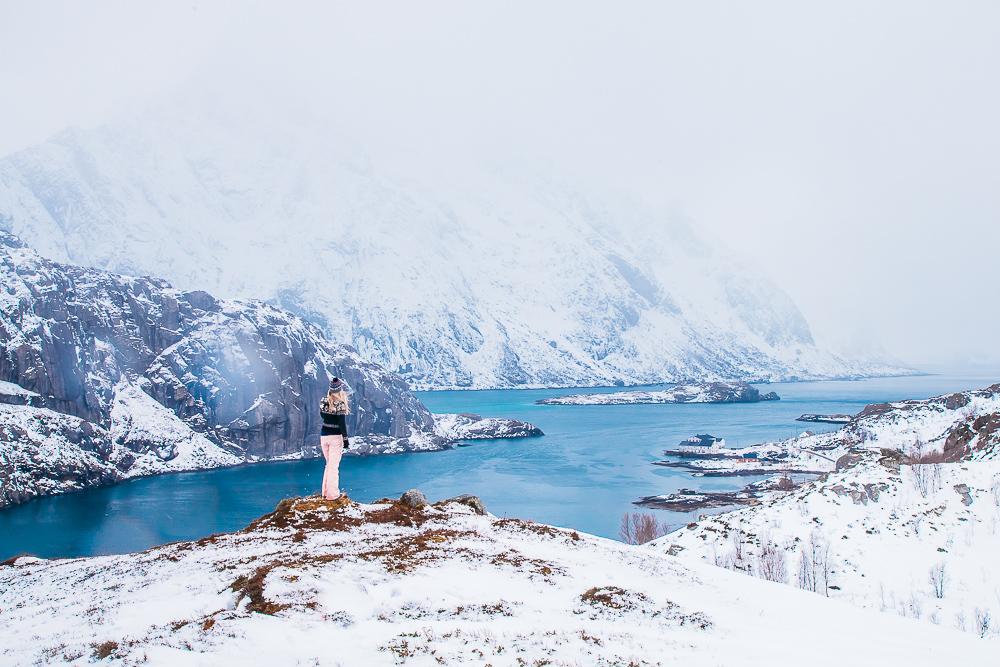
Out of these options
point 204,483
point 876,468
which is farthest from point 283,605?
point 204,483

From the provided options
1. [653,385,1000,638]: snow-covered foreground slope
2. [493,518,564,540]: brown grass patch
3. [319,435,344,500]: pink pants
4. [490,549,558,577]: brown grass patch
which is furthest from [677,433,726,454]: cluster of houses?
[490,549,558,577]: brown grass patch

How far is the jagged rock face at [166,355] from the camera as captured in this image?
479ft

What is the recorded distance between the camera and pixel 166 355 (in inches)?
6954

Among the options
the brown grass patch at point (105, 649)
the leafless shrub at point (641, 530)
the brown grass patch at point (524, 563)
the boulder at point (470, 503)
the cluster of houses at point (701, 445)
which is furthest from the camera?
the cluster of houses at point (701, 445)

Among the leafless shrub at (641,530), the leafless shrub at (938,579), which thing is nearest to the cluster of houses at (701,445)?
the leafless shrub at (641,530)

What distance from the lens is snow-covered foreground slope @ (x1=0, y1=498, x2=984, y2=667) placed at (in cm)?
1248

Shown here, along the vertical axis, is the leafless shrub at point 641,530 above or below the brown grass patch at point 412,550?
below

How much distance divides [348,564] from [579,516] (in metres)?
88.6

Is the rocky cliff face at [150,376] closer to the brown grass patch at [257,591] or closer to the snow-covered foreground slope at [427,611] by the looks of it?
the snow-covered foreground slope at [427,611]

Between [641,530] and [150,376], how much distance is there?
14248 cm

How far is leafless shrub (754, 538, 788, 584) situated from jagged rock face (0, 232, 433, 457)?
152006 mm

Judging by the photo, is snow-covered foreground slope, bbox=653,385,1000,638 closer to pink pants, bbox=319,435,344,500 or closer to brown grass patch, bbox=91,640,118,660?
pink pants, bbox=319,435,344,500

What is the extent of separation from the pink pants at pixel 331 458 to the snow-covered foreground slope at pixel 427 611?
262cm

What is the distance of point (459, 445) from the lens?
199250 mm
